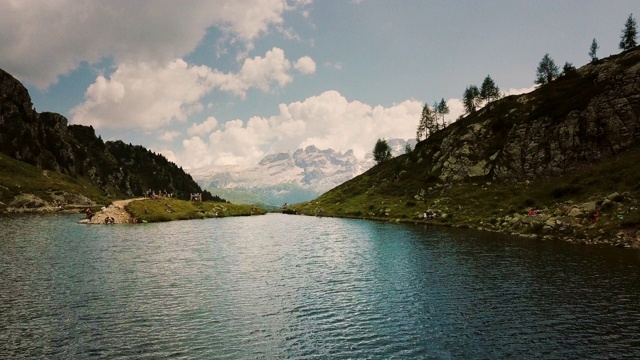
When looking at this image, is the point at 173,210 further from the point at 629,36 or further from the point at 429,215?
the point at 629,36

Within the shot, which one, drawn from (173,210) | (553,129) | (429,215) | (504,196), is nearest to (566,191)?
(504,196)

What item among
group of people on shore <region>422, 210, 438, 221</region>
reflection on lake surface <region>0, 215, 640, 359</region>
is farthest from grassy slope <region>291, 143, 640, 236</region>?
reflection on lake surface <region>0, 215, 640, 359</region>

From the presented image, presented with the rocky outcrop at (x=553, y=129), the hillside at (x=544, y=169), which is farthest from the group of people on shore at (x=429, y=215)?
the rocky outcrop at (x=553, y=129)

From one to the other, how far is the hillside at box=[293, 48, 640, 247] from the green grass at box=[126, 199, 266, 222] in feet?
168

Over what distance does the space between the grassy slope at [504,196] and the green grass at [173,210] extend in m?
54.2

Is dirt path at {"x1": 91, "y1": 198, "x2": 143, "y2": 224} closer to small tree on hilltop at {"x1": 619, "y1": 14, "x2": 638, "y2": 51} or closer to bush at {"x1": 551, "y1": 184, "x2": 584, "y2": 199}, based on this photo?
bush at {"x1": 551, "y1": 184, "x2": 584, "y2": 199}

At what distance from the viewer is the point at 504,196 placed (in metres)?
123

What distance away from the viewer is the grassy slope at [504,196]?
89.8 meters

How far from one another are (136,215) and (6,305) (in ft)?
350

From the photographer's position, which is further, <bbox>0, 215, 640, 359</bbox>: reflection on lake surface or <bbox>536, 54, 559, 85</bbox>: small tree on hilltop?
<bbox>536, 54, 559, 85</bbox>: small tree on hilltop

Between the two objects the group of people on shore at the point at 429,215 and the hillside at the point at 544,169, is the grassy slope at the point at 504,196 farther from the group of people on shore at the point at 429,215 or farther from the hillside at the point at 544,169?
the group of people on shore at the point at 429,215

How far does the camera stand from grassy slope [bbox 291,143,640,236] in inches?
3533

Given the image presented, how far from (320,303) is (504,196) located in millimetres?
102592

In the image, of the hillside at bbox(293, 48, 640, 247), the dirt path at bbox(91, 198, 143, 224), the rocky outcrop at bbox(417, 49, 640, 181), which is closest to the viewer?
the hillside at bbox(293, 48, 640, 247)
